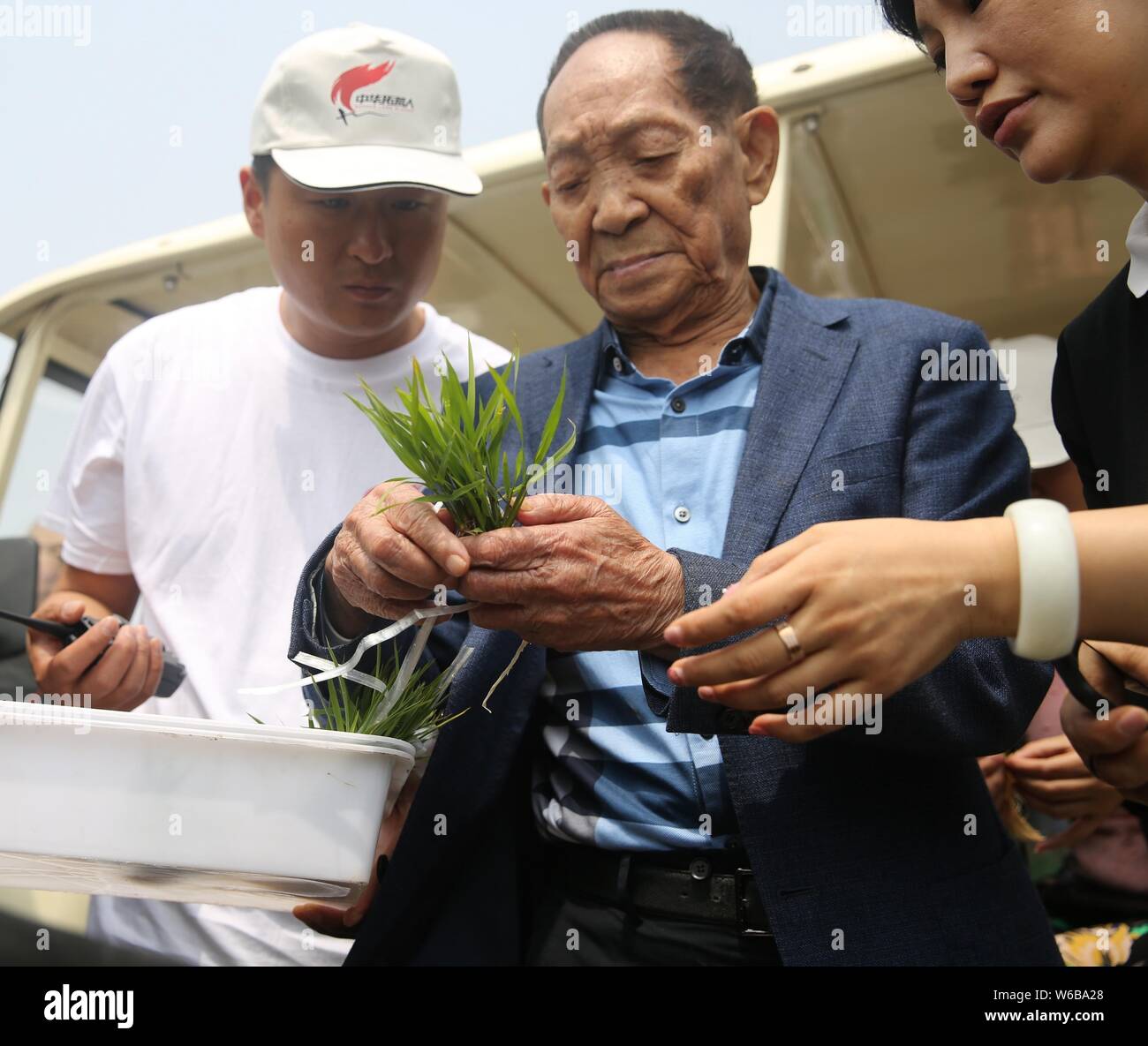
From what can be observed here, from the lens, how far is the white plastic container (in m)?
1.18

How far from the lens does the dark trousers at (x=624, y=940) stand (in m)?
1.48

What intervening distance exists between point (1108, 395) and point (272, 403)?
4.89 ft

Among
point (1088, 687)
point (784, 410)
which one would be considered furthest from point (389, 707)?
point (1088, 687)

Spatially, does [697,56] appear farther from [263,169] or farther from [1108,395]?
[263,169]

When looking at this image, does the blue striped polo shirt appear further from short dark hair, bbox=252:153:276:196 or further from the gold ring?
short dark hair, bbox=252:153:276:196

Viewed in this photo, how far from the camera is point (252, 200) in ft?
8.29

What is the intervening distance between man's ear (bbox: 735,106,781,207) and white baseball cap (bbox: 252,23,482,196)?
21.3 inches

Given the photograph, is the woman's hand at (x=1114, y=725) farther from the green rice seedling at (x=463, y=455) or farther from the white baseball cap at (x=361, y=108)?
the white baseball cap at (x=361, y=108)

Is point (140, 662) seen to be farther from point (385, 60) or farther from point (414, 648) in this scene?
point (385, 60)

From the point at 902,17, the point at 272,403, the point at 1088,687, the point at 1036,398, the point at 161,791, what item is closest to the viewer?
the point at 161,791

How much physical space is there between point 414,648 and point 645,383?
2.10 ft

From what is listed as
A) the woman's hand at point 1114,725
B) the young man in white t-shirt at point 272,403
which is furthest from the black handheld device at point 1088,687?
the young man in white t-shirt at point 272,403

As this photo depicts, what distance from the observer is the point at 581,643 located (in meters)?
1.29

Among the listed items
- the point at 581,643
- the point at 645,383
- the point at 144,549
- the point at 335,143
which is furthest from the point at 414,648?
the point at 335,143
